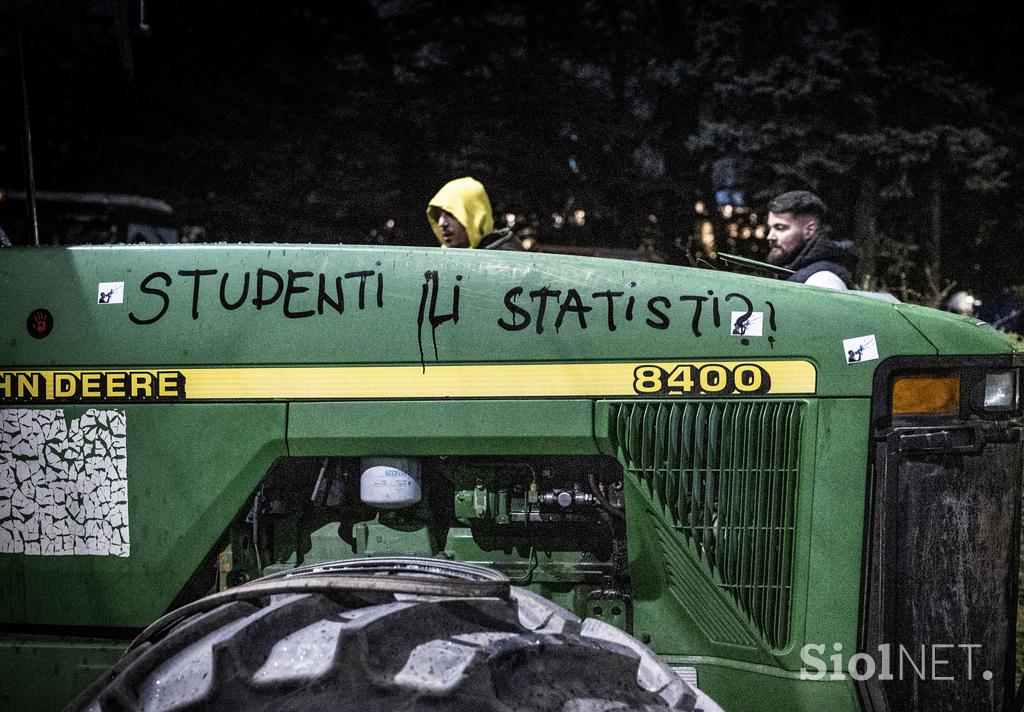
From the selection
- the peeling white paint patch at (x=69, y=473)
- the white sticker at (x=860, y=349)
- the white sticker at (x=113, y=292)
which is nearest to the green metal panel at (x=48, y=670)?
the peeling white paint patch at (x=69, y=473)

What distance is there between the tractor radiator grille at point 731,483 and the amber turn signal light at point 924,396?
221 mm

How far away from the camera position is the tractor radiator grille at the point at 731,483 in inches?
81.1

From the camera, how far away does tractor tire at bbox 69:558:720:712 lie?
1526 mm

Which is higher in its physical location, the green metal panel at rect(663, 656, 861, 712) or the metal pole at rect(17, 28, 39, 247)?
the metal pole at rect(17, 28, 39, 247)

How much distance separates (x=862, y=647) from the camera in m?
2.02

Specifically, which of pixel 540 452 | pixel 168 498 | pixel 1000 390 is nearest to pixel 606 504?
pixel 540 452

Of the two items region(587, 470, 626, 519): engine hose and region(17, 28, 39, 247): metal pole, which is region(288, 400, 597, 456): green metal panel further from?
region(17, 28, 39, 247): metal pole

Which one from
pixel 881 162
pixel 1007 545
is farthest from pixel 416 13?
pixel 1007 545

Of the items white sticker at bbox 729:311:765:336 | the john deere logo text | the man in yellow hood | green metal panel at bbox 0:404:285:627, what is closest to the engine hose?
white sticker at bbox 729:311:765:336

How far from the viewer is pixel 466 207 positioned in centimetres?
448

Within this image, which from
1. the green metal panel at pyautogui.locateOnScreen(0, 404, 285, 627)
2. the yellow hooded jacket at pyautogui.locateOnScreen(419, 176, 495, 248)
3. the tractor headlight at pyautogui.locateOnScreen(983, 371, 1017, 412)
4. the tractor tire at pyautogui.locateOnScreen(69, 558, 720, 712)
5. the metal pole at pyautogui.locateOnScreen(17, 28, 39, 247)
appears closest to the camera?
the tractor tire at pyautogui.locateOnScreen(69, 558, 720, 712)

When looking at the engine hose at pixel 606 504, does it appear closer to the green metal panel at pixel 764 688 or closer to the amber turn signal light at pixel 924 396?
the green metal panel at pixel 764 688

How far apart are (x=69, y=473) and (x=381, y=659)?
102cm

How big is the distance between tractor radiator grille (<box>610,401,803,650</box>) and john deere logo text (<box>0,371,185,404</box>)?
3.36 ft
